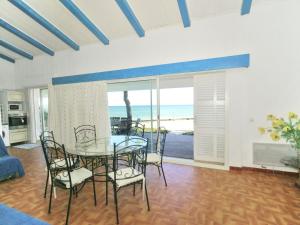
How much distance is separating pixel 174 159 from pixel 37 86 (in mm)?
4993

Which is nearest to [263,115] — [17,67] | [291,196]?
[291,196]

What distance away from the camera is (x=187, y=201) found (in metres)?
2.60

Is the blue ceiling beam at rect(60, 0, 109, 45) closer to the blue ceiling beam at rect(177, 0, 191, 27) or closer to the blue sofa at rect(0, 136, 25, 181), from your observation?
the blue ceiling beam at rect(177, 0, 191, 27)

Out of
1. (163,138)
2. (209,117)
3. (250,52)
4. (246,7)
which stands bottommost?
(163,138)

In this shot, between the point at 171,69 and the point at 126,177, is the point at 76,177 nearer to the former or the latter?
the point at 126,177

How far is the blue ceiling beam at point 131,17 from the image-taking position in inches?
131

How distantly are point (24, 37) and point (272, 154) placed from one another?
20.1 ft

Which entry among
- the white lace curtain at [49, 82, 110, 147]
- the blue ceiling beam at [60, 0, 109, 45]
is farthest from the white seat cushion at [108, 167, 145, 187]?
the blue ceiling beam at [60, 0, 109, 45]

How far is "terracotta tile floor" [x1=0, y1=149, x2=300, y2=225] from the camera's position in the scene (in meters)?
2.22

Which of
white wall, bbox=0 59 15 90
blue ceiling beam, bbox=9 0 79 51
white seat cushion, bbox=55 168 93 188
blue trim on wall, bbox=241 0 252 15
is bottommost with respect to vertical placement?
white seat cushion, bbox=55 168 93 188

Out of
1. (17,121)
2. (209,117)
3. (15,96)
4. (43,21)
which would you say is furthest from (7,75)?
(209,117)

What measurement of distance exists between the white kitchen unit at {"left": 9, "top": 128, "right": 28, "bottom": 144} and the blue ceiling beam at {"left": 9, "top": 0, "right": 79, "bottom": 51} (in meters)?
3.56

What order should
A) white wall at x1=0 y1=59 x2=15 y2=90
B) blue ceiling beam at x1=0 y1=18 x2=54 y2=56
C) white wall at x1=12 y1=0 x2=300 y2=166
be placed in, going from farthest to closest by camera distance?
white wall at x1=0 y1=59 x2=15 y2=90 → blue ceiling beam at x1=0 y1=18 x2=54 y2=56 → white wall at x1=12 y1=0 x2=300 y2=166

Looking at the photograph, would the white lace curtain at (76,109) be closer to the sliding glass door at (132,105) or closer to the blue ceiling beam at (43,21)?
the sliding glass door at (132,105)
